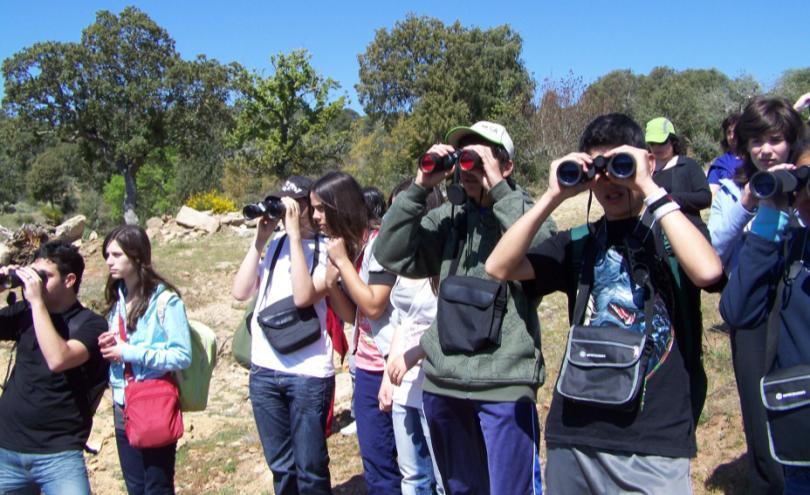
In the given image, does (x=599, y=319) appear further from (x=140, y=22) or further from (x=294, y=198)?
(x=140, y=22)

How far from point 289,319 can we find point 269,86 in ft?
96.0

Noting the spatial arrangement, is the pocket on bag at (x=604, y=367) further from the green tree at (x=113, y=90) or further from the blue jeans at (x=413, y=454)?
the green tree at (x=113, y=90)

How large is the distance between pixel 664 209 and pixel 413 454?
5.14 ft

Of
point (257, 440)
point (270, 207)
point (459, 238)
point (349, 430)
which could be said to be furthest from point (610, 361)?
point (257, 440)

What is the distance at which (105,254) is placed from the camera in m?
3.19

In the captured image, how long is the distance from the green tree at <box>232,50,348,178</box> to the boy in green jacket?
95.8 feet

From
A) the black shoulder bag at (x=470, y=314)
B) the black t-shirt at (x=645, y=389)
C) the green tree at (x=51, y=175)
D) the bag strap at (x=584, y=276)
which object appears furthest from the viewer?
the green tree at (x=51, y=175)

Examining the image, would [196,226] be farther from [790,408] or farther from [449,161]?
[790,408]

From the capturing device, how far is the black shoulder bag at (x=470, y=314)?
7.45 feet

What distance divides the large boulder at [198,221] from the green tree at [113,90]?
47.8ft

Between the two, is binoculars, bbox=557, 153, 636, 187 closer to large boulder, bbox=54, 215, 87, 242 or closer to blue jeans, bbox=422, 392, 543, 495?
blue jeans, bbox=422, 392, 543, 495

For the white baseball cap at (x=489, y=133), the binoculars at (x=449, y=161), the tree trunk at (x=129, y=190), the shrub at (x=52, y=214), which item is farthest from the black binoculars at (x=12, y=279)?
the shrub at (x=52, y=214)

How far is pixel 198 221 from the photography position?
57.0ft

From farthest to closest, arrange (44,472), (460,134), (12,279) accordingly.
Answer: (12,279), (44,472), (460,134)
